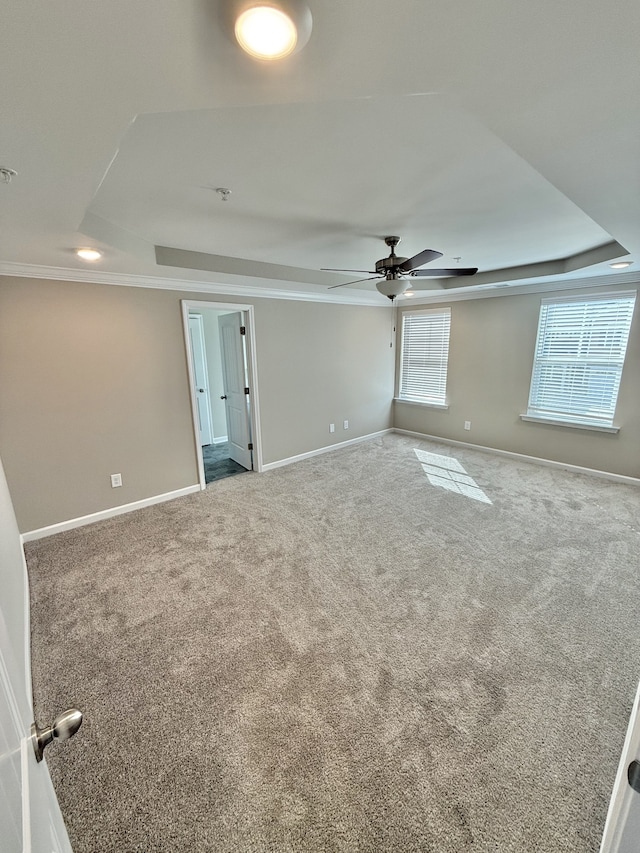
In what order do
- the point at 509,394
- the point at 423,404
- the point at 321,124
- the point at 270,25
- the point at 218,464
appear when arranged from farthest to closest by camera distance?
1. the point at 423,404
2. the point at 218,464
3. the point at 509,394
4. the point at 321,124
5. the point at 270,25

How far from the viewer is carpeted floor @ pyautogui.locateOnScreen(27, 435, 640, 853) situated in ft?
4.11

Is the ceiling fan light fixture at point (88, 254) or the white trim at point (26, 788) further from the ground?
the ceiling fan light fixture at point (88, 254)

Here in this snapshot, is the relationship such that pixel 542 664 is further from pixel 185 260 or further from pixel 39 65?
pixel 185 260

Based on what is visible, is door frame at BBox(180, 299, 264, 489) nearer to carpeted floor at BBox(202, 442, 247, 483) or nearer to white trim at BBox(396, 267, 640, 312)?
carpeted floor at BBox(202, 442, 247, 483)

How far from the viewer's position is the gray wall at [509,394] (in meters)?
3.96

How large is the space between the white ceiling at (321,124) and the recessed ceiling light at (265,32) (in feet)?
0.19

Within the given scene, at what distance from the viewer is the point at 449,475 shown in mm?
4359

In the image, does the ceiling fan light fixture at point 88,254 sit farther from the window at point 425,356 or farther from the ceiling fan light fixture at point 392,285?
the window at point 425,356

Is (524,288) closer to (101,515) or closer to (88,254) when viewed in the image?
(88,254)

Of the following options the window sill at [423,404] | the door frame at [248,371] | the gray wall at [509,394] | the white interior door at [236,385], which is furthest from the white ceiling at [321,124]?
the window sill at [423,404]

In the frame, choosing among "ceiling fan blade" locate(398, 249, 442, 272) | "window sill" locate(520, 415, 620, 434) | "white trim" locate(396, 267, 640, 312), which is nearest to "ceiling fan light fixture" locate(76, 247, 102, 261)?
"ceiling fan blade" locate(398, 249, 442, 272)

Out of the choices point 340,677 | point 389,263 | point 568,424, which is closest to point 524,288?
point 568,424

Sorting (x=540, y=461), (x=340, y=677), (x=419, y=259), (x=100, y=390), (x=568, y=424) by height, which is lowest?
(x=340, y=677)

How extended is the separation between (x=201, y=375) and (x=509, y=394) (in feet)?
15.4
